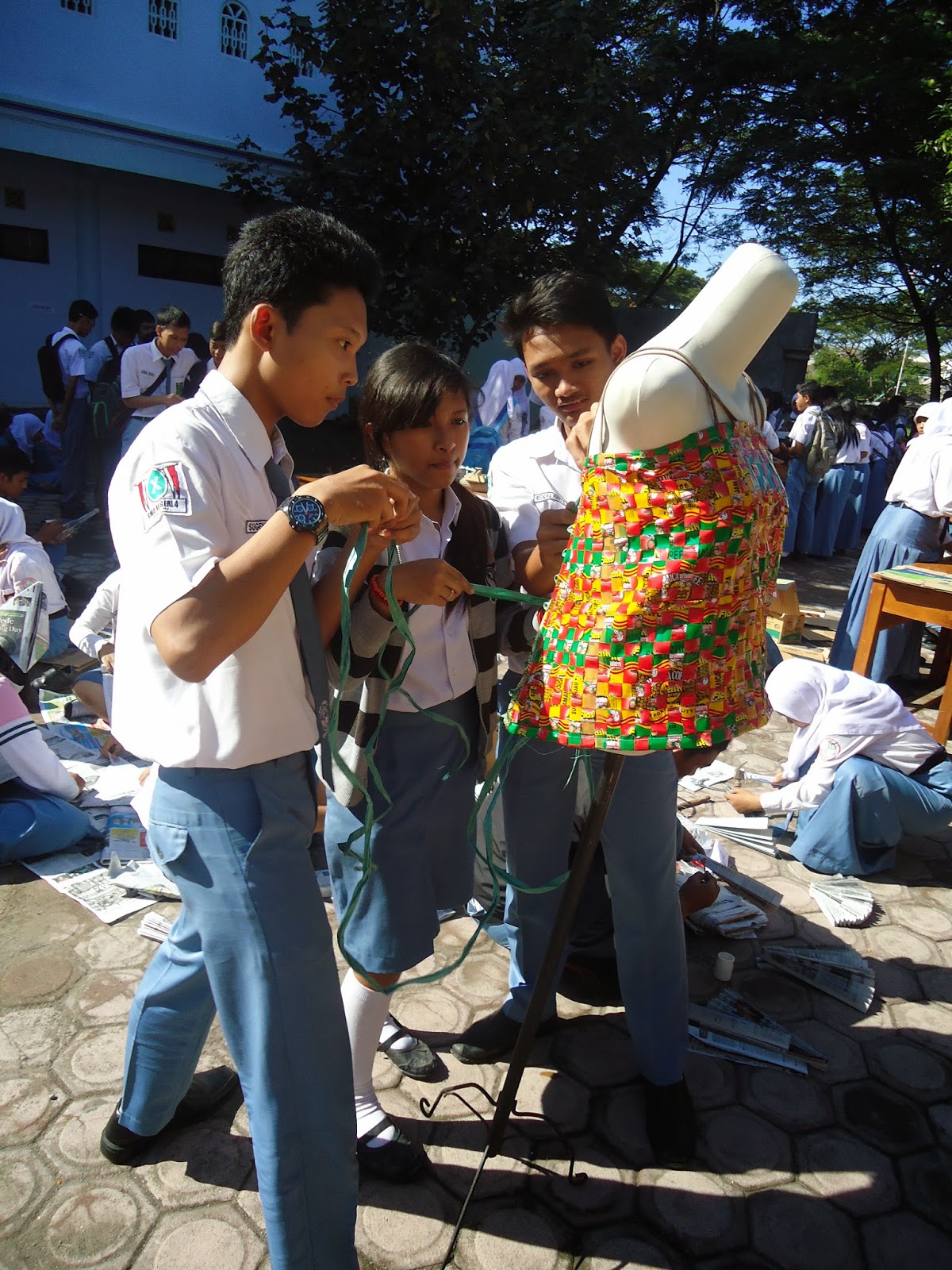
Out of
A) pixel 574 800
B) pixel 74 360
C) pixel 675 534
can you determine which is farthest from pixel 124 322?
pixel 675 534

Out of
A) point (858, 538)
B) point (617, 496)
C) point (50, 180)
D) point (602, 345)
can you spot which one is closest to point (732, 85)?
point (858, 538)

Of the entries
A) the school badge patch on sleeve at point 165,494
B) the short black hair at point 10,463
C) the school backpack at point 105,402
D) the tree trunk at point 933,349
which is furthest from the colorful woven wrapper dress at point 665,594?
the tree trunk at point 933,349

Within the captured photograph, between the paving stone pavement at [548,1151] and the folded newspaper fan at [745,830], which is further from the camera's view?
the folded newspaper fan at [745,830]

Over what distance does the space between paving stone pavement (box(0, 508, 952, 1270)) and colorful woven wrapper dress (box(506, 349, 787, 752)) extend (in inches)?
47.4

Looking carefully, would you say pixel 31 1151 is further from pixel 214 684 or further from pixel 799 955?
pixel 799 955

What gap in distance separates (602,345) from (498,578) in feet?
2.05

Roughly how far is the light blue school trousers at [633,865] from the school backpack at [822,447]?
26.6 ft

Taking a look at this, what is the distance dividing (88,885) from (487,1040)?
1.54m

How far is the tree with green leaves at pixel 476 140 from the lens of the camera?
8.99 metres

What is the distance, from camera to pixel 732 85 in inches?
479

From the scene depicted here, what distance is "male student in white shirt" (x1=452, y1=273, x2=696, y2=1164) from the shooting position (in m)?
2.02

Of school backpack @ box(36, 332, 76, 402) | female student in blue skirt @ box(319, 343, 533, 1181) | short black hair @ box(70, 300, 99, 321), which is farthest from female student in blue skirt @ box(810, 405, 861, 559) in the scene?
female student in blue skirt @ box(319, 343, 533, 1181)

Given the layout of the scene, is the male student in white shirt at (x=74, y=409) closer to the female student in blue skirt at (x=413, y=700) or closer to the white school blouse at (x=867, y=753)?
the white school blouse at (x=867, y=753)

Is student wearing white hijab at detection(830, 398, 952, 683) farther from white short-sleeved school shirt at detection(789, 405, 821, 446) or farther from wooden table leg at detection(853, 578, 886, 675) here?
white short-sleeved school shirt at detection(789, 405, 821, 446)
